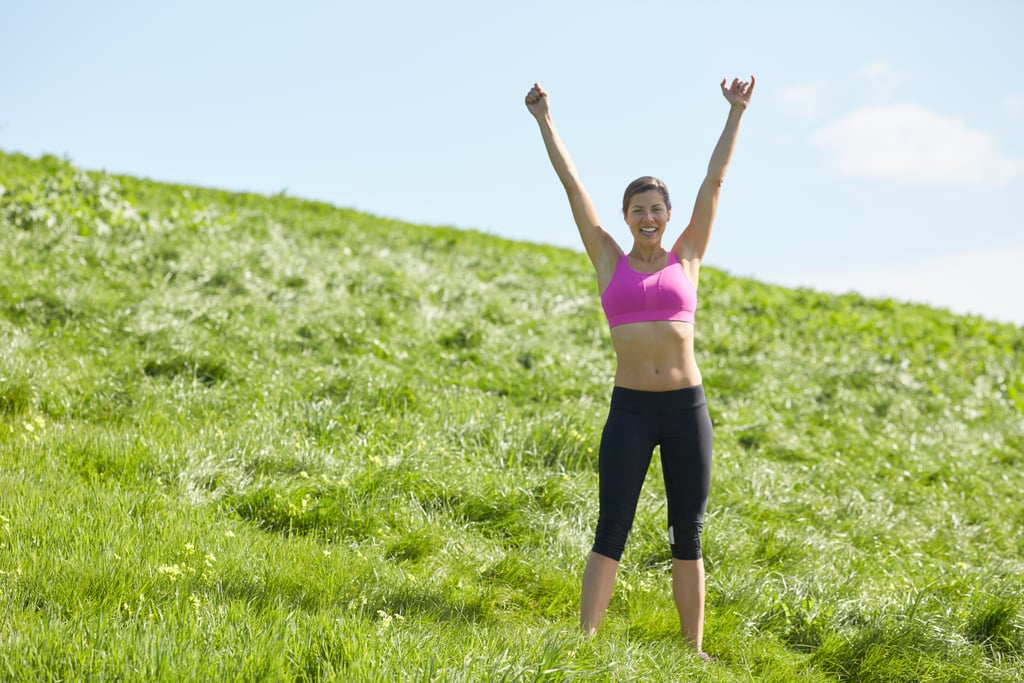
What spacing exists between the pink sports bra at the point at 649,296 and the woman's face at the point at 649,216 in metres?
0.17

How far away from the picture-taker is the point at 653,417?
411 centimetres

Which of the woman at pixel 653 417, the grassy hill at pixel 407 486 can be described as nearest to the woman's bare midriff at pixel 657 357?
the woman at pixel 653 417

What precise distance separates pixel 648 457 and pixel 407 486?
6.45ft

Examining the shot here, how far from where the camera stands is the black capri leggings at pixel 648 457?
161 inches

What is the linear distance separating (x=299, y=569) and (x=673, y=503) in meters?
1.97

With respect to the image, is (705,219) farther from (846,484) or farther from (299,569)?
(846,484)

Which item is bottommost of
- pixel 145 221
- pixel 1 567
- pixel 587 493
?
pixel 1 567

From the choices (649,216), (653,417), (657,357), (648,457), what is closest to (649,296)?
(657,357)

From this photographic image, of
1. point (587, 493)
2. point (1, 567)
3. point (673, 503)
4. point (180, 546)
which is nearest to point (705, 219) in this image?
point (673, 503)

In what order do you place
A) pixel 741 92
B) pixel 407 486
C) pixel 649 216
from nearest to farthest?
→ pixel 649 216 → pixel 741 92 → pixel 407 486

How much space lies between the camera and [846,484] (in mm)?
7691

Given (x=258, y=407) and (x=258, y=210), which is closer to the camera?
(x=258, y=407)

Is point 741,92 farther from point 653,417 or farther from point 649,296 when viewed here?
point 653,417

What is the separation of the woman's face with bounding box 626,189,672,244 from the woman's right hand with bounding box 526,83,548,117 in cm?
75
